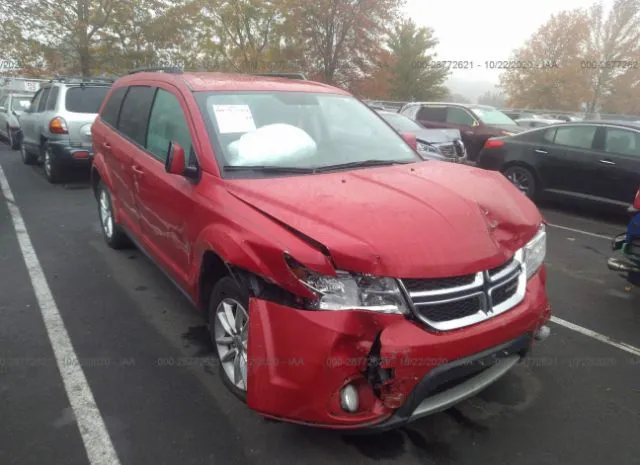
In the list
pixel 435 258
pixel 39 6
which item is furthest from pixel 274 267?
pixel 39 6

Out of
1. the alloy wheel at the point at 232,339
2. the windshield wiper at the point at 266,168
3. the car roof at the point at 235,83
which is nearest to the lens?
the alloy wheel at the point at 232,339

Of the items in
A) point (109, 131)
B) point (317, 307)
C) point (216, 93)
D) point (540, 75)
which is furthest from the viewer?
point (540, 75)

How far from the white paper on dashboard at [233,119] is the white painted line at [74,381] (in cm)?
178

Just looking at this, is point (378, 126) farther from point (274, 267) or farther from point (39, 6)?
point (39, 6)

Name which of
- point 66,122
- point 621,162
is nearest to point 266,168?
point 621,162

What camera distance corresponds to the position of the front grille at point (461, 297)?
2211 millimetres

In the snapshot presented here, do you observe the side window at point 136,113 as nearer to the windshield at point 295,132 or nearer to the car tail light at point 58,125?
the windshield at point 295,132

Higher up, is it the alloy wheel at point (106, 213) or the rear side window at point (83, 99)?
the rear side window at point (83, 99)

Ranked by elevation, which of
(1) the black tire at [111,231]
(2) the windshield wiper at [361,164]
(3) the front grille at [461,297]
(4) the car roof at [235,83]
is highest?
(4) the car roof at [235,83]

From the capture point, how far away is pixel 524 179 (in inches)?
333

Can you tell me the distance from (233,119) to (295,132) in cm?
42

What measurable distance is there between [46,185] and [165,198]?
642cm

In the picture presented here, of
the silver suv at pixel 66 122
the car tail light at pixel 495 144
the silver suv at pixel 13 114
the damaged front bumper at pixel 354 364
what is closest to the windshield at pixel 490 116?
the car tail light at pixel 495 144

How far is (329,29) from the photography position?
982 inches
